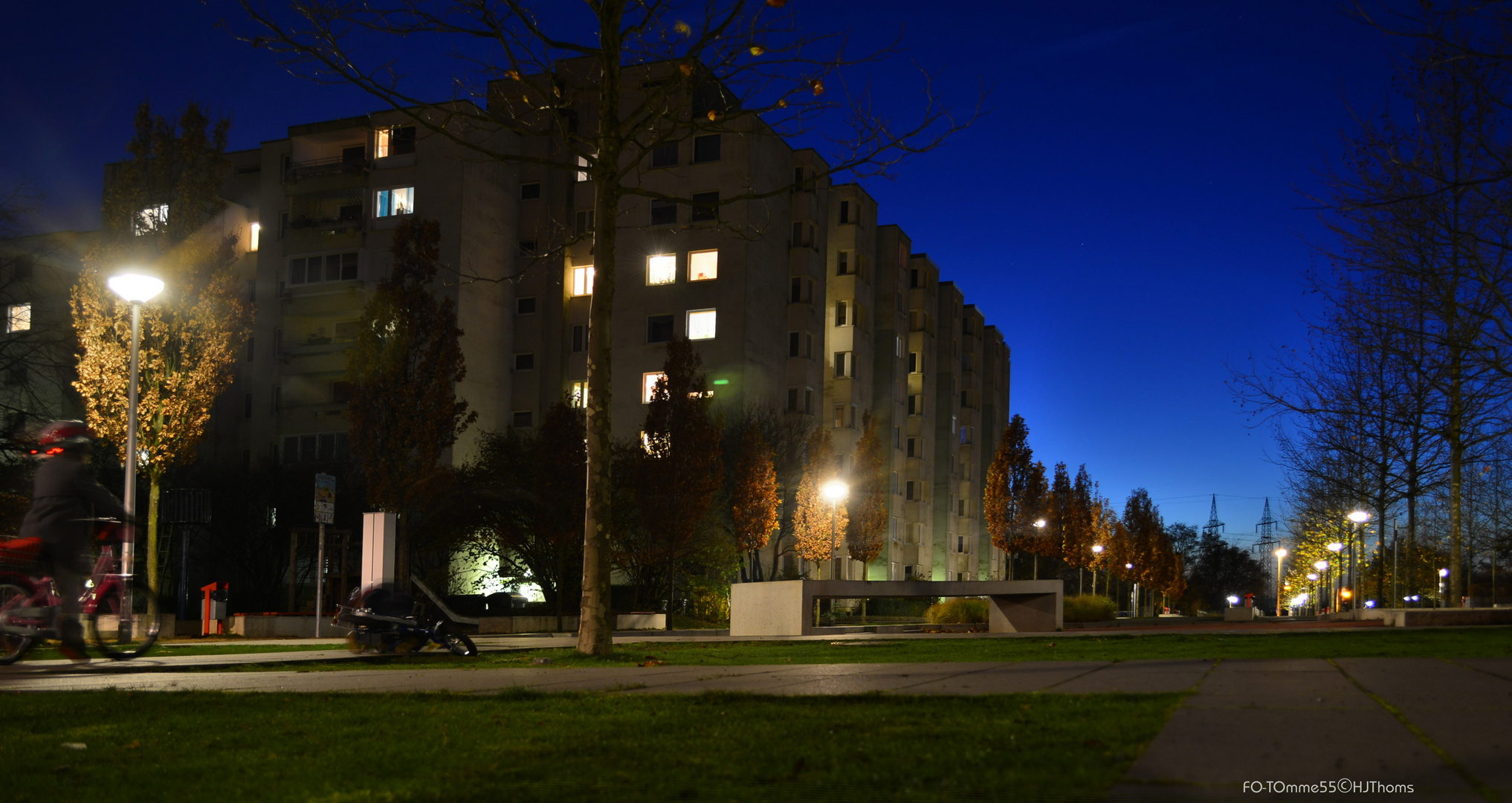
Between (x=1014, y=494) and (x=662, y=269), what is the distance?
66.9 feet

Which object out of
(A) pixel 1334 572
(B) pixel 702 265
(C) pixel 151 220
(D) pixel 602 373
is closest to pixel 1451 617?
(D) pixel 602 373

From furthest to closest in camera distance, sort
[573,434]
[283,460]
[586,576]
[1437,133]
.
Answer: [283,460] < [573,434] < [1437,133] < [586,576]

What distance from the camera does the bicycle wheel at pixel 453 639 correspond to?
12.9 meters

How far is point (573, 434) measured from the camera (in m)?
35.8

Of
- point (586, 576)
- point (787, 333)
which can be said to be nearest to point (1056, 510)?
point (787, 333)

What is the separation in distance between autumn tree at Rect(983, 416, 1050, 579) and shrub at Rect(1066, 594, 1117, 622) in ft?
44.2

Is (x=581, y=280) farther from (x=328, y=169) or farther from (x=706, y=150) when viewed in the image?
(x=328, y=169)

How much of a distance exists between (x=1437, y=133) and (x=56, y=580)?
72.9 feet

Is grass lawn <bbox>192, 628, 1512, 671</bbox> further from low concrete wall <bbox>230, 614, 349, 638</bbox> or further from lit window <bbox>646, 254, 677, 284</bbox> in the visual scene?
lit window <bbox>646, 254, 677, 284</bbox>

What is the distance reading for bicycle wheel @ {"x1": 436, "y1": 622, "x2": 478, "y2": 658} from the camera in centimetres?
1292

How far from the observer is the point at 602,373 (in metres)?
12.8

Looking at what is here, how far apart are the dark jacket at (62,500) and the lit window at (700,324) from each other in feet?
140

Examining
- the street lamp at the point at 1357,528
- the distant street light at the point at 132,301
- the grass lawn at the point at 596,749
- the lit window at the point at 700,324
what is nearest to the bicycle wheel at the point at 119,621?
the grass lawn at the point at 596,749

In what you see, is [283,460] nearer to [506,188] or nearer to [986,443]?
[506,188]
